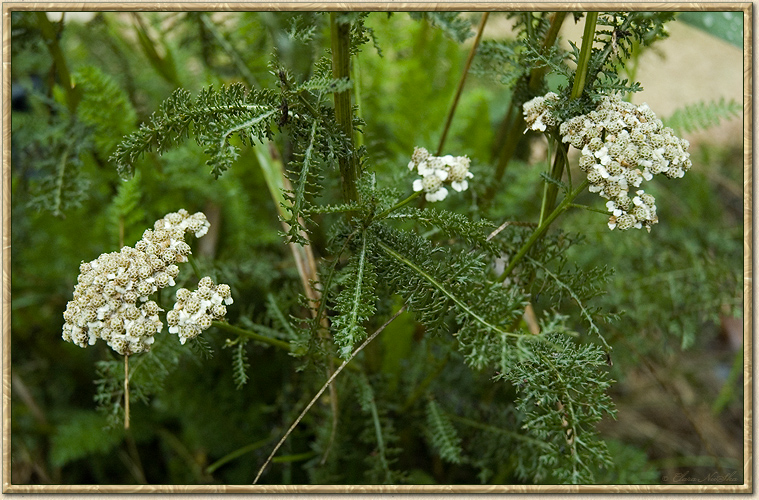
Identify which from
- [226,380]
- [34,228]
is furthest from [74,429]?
[34,228]

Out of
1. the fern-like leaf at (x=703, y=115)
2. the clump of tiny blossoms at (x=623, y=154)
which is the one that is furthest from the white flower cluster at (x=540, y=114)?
the fern-like leaf at (x=703, y=115)

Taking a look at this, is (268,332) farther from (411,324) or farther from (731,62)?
(731,62)

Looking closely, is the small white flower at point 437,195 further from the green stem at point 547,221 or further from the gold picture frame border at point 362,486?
the gold picture frame border at point 362,486

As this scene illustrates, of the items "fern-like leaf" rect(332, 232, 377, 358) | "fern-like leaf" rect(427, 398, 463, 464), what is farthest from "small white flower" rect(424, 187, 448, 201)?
"fern-like leaf" rect(427, 398, 463, 464)

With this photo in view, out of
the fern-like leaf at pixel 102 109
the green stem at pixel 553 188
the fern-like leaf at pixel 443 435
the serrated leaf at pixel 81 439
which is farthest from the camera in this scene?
the serrated leaf at pixel 81 439

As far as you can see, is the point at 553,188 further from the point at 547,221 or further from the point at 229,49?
the point at 229,49

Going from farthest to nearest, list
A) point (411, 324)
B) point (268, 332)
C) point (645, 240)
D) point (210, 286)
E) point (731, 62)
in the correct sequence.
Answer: point (731, 62), point (645, 240), point (411, 324), point (268, 332), point (210, 286)

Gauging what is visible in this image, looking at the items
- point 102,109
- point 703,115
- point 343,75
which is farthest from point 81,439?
point 703,115
